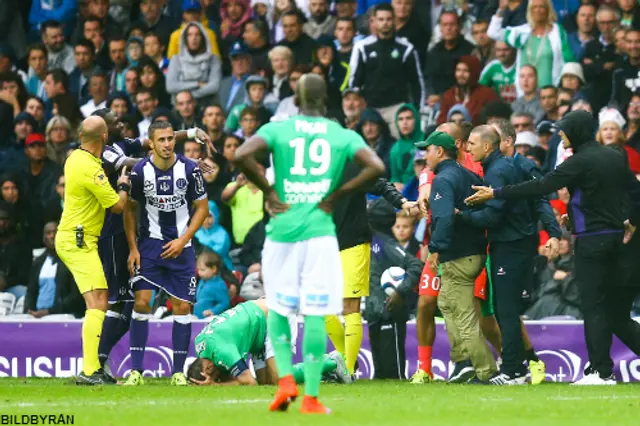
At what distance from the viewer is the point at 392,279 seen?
14.8m

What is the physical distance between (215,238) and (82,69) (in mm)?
5875

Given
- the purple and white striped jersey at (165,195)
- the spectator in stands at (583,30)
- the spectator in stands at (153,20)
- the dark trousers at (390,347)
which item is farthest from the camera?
the spectator in stands at (153,20)

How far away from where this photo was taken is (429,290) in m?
13.7

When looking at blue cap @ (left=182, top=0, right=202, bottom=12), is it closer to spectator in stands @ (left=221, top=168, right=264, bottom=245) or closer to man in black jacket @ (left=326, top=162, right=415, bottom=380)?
spectator in stands @ (left=221, top=168, right=264, bottom=245)

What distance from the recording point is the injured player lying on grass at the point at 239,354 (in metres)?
12.8

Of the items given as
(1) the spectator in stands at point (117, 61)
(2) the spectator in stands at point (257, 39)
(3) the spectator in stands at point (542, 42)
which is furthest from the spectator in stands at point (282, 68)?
(3) the spectator in stands at point (542, 42)

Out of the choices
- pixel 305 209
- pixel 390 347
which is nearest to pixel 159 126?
pixel 390 347

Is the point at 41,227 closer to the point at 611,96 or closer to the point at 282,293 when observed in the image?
the point at 611,96

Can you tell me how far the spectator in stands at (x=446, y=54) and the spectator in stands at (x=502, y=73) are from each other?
1.65 feet

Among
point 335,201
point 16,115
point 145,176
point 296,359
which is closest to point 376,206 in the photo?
point 296,359

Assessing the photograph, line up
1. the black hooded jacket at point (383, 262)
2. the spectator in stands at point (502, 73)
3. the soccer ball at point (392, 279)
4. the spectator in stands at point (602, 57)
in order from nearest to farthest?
the soccer ball at point (392, 279)
the black hooded jacket at point (383, 262)
the spectator in stands at point (602, 57)
the spectator in stands at point (502, 73)

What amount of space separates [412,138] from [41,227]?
16.9 ft

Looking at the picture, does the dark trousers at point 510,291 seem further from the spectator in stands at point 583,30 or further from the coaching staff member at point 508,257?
the spectator in stands at point 583,30

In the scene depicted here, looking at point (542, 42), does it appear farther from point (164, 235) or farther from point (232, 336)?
point (232, 336)
